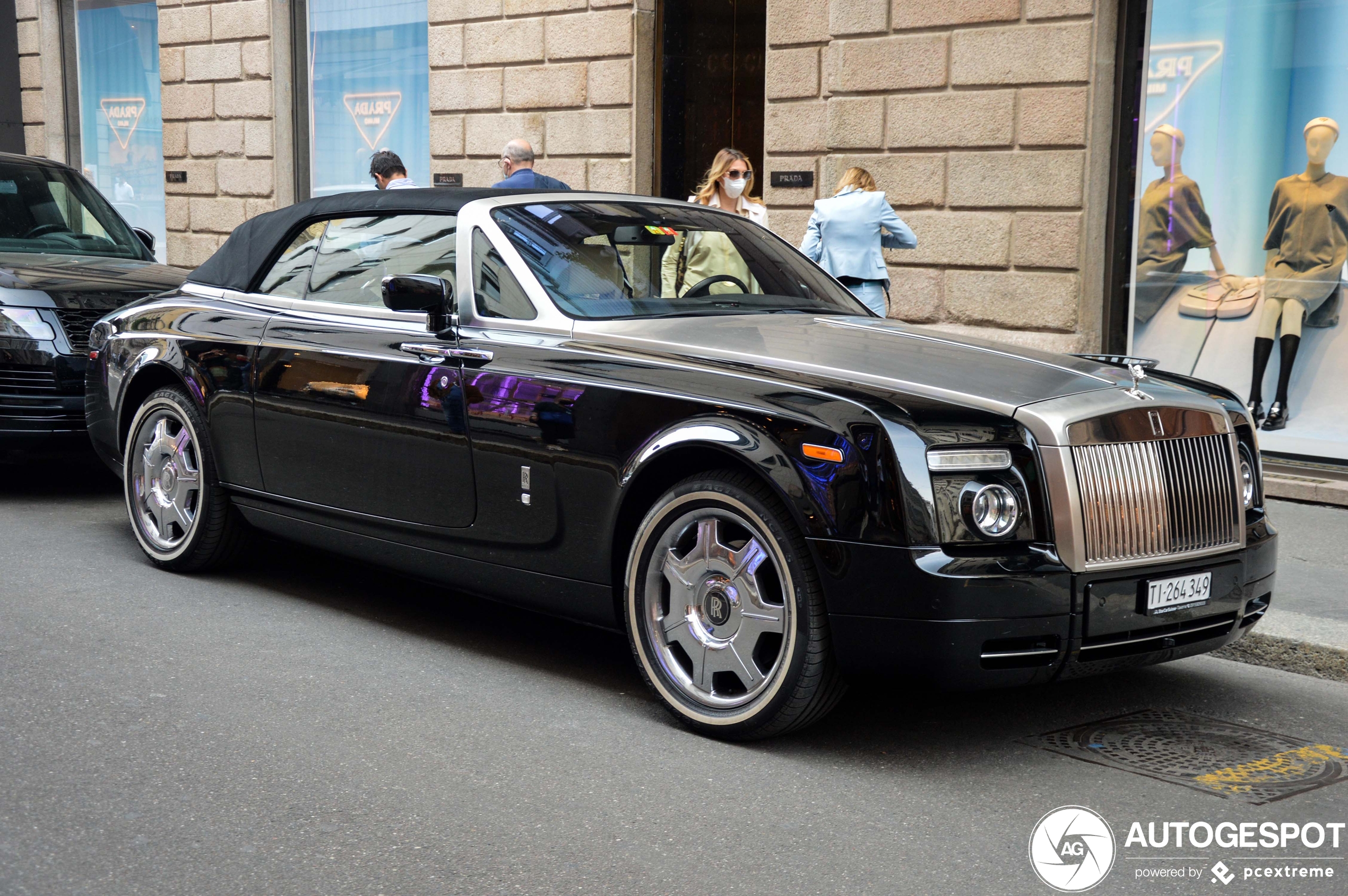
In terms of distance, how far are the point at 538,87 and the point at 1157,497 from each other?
1020cm

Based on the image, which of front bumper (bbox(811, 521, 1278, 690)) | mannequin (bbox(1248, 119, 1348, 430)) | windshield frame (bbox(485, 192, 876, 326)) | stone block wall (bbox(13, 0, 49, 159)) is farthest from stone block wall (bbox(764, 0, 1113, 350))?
stone block wall (bbox(13, 0, 49, 159))

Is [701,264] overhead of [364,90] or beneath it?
beneath

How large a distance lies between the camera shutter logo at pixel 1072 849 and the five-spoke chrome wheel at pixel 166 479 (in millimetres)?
3865

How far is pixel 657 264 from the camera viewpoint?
5117 millimetres

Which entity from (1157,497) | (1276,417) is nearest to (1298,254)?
(1276,417)

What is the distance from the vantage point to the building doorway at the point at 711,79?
1275 cm

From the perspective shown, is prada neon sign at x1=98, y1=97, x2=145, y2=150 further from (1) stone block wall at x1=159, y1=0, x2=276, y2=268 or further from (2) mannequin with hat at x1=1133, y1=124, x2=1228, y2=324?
(2) mannequin with hat at x1=1133, y1=124, x2=1228, y2=324

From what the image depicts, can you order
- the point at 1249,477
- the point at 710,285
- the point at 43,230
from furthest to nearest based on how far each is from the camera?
the point at 43,230
the point at 710,285
the point at 1249,477

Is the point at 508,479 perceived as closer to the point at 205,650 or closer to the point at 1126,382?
the point at 205,650

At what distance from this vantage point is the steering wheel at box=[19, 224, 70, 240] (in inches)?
364

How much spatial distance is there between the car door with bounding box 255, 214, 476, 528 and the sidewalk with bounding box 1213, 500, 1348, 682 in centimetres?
286

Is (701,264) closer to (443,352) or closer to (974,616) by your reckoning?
(443,352)

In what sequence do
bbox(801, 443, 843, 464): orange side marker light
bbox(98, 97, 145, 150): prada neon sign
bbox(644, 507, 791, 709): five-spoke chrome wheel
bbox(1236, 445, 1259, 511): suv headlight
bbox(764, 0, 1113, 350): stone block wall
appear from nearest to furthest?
bbox(801, 443, 843, 464): orange side marker light, bbox(644, 507, 791, 709): five-spoke chrome wheel, bbox(1236, 445, 1259, 511): suv headlight, bbox(764, 0, 1113, 350): stone block wall, bbox(98, 97, 145, 150): prada neon sign

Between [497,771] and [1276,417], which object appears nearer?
[497,771]
